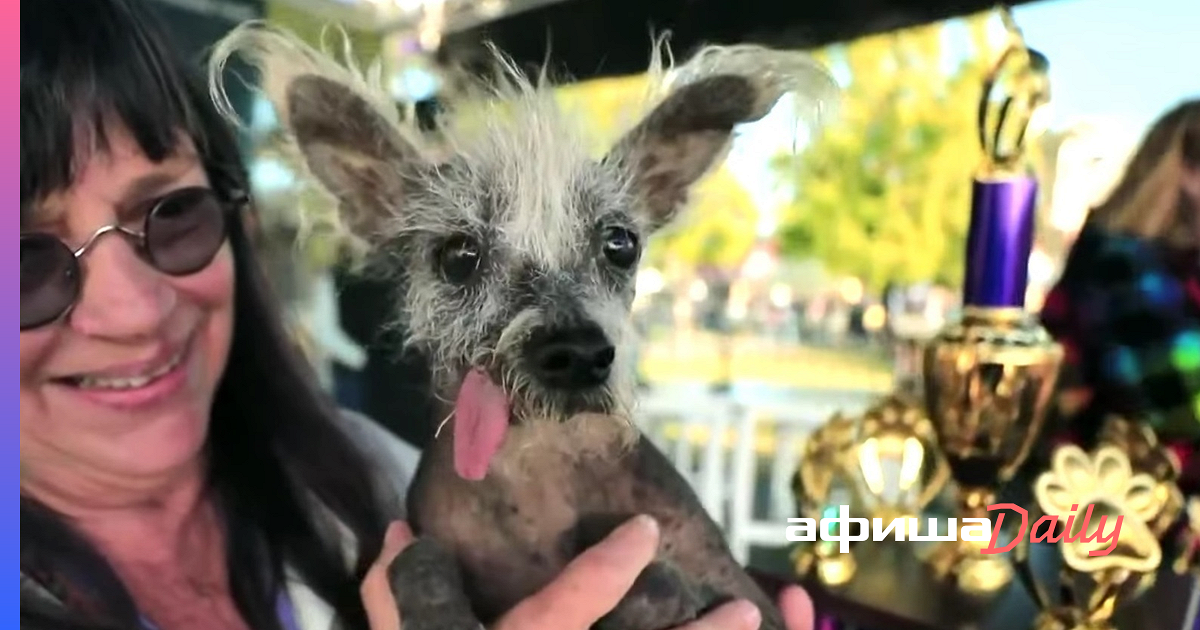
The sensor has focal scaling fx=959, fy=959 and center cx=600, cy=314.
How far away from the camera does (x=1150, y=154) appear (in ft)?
1.99

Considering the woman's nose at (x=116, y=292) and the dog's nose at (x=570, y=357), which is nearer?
the dog's nose at (x=570, y=357)

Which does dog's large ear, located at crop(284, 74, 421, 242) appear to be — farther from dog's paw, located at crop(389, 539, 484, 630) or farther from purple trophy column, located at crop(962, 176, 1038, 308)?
purple trophy column, located at crop(962, 176, 1038, 308)

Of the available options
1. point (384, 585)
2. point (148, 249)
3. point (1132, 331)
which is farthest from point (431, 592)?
point (1132, 331)

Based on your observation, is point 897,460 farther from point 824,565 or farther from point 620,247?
point 620,247

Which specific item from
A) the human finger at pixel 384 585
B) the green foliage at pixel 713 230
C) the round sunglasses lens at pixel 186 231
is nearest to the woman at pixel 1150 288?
the green foliage at pixel 713 230

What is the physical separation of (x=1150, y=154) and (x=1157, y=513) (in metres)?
0.22

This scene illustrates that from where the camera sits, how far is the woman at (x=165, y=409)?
55cm

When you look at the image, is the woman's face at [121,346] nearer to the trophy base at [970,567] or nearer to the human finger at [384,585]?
the human finger at [384,585]

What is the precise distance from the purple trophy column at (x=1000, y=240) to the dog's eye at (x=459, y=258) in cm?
31

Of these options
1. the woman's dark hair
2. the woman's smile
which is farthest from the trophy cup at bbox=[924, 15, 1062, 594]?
the woman's smile

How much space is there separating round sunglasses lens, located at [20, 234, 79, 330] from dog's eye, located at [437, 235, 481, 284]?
227mm

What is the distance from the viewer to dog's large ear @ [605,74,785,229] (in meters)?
0.51

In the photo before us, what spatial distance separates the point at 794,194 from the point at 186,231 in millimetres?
368

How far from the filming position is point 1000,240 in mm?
581
